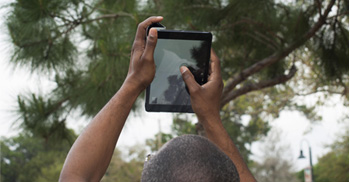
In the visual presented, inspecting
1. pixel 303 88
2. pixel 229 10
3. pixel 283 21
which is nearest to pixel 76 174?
pixel 229 10

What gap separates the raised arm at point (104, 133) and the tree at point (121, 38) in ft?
8.01

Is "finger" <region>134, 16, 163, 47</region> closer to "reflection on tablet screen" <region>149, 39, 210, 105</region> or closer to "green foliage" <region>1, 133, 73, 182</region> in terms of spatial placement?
"reflection on tablet screen" <region>149, 39, 210, 105</region>

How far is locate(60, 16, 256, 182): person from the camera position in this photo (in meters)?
0.57

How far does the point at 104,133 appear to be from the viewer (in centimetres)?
72

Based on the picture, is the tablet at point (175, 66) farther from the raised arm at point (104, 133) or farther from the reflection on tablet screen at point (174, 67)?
the raised arm at point (104, 133)

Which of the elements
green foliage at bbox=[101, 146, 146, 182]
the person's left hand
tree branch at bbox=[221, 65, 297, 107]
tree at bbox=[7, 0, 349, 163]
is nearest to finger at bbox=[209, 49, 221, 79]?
the person's left hand

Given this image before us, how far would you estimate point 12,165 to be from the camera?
2092cm

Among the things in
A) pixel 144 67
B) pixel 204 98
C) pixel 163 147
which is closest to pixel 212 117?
pixel 204 98

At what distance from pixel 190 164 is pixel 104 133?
20cm

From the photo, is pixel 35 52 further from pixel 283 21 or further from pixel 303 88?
pixel 303 88

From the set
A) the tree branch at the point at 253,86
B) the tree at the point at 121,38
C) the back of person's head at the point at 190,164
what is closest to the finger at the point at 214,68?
the back of person's head at the point at 190,164

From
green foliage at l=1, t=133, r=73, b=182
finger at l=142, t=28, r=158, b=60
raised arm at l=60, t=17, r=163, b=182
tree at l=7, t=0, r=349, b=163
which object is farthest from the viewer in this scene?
green foliage at l=1, t=133, r=73, b=182

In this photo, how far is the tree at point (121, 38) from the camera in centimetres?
359

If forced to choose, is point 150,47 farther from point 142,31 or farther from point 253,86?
point 253,86
